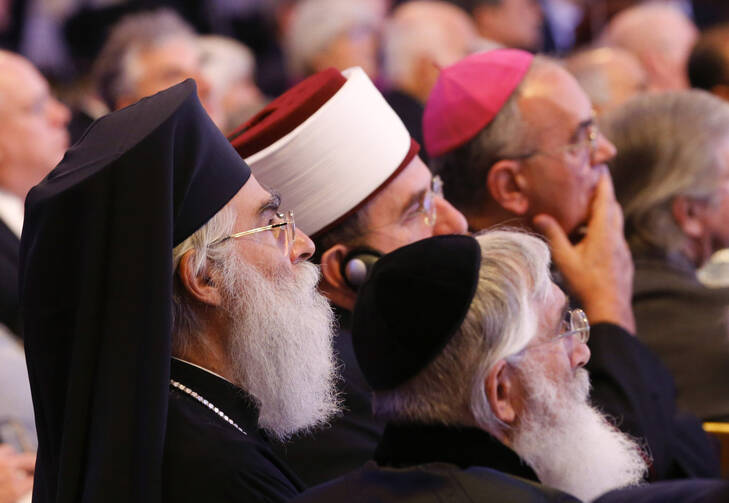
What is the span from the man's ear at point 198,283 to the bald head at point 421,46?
4.52 metres

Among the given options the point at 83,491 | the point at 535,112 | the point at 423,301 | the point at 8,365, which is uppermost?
the point at 423,301

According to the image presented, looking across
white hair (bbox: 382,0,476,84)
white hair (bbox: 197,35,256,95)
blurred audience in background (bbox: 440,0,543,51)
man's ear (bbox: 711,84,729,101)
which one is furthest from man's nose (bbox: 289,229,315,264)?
blurred audience in background (bbox: 440,0,543,51)

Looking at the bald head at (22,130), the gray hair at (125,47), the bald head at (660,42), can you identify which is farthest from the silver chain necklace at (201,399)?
the bald head at (660,42)

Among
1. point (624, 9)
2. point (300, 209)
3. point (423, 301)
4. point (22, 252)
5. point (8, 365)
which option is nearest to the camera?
point (423, 301)

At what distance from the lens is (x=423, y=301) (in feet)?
8.15

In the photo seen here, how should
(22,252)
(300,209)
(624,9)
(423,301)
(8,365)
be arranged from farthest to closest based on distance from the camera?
1. (624,9)
2. (8,365)
3. (300,209)
4. (22,252)
5. (423,301)

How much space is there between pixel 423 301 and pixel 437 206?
4.25 ft

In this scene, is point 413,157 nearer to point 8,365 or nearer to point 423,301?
point 423,301

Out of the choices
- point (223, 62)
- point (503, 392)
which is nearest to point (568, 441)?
point (503, 392)

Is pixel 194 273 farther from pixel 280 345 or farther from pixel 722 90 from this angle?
pixel 722 90

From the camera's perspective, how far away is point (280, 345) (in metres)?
2.91

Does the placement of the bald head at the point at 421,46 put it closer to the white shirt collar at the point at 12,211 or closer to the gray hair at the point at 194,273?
the white shirt collar at the point at 12,211

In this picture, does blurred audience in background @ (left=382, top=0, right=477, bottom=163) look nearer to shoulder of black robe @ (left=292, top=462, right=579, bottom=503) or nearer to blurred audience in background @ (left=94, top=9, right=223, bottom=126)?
blurred audience in background @ (left=94, top=9, right=223, bottom=126)

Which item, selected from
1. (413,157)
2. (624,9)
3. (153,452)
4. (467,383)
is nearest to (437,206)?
(413,157)
